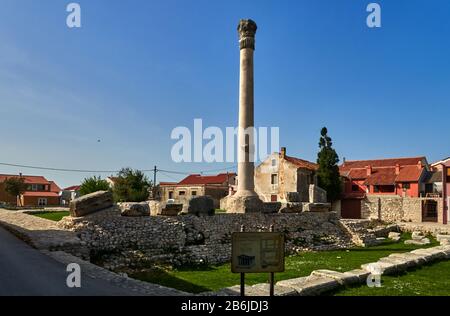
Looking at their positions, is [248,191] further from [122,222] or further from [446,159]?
[446,159]

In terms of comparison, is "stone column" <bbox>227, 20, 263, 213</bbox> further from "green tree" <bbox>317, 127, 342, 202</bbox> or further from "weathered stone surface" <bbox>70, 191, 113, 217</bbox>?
"green tree" <bbox>317, 127, 342, 202</bbox>

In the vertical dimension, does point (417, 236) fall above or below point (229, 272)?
below

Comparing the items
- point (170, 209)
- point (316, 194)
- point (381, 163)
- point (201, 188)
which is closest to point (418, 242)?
point (316, 194)

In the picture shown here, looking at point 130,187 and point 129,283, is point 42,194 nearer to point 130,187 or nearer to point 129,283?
point 130,187

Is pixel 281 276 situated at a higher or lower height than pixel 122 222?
lower

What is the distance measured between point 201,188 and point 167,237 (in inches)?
1252

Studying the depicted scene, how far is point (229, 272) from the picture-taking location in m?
13.7

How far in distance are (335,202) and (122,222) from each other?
30578 millimetres

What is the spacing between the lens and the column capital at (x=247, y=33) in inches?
912

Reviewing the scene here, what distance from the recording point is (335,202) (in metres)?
41.5

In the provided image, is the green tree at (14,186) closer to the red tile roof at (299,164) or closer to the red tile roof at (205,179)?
the red tile roof at (205,179)
